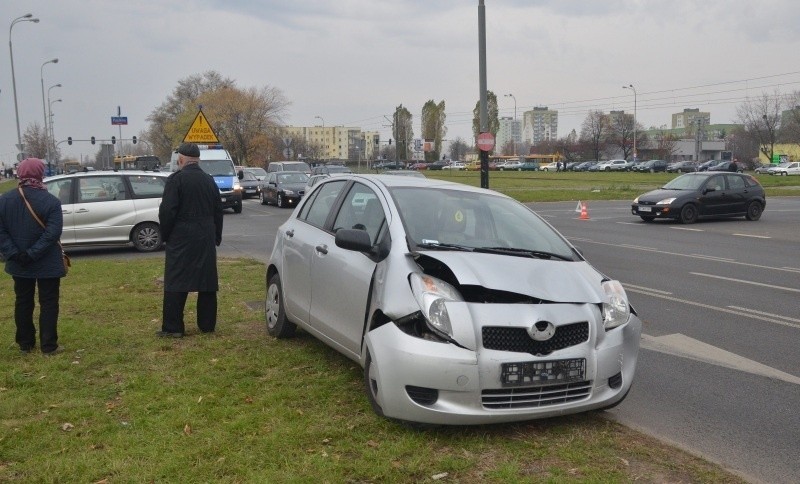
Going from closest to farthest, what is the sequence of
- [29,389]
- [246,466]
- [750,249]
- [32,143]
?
[246,466] → [29,389] → [750,249] → [32,143]

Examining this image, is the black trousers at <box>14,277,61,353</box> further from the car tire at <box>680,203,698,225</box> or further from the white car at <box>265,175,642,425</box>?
the car tire at <box>680,203,698,225</box>

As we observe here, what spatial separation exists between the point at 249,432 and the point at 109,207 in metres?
11.9

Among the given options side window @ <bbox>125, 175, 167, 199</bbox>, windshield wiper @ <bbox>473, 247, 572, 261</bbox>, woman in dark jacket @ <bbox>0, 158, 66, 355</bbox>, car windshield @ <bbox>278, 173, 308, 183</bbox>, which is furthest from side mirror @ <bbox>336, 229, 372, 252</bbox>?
car windshield @ <bbox>278, 173, 308, 183</bbox>

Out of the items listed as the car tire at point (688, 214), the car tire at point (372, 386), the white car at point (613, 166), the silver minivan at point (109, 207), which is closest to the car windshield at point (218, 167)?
the silver minivan at point (109, 207)

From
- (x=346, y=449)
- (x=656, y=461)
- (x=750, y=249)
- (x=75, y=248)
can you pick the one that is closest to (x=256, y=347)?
(x=346, y=449)

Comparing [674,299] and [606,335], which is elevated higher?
[606,335]

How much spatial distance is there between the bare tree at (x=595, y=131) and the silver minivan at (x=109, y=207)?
107564 millimetres

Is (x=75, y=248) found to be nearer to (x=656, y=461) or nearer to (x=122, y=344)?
(x=122, y=344)

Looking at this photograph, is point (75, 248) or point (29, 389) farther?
point (75, 248)

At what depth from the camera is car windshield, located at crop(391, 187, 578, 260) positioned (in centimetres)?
Result: 526

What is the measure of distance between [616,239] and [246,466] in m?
15.1

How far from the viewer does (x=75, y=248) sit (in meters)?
16.1

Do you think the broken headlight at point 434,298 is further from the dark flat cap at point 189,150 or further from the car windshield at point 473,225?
the dark flat cap at point 189,150

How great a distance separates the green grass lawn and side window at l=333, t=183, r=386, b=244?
1127 millimetres
